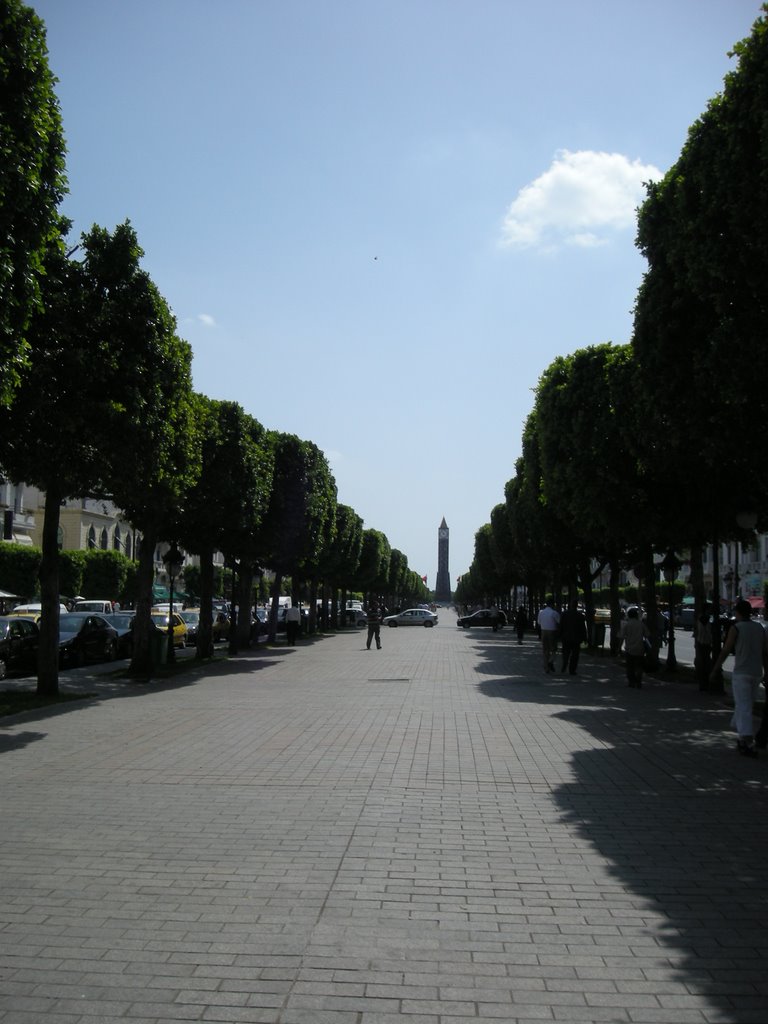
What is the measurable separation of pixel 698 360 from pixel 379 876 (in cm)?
805

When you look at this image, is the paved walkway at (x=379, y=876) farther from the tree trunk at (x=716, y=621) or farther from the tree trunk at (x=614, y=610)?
the tree trunk at (x=614, y=610)

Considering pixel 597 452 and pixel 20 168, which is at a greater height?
pixel 20 168

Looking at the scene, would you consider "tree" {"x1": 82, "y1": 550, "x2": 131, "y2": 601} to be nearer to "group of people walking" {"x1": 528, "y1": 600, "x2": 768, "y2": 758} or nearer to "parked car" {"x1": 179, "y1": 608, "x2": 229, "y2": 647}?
"parked car" {"x1": 179, "y1": 608, "x2": 229, "y2": 647}

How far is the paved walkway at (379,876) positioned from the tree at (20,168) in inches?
182

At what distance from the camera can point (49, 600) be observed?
657 inches

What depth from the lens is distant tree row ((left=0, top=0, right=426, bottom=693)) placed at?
414 inches

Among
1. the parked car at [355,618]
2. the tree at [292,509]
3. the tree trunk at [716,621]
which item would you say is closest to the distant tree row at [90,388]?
the tree at [292,509]

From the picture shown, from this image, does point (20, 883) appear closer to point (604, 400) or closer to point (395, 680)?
point (395, 680)

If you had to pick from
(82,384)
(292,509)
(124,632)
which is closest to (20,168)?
(82,384)

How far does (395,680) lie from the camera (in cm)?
2111

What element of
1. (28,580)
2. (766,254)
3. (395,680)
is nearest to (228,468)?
(395,680)

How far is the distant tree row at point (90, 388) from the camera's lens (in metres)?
10.5

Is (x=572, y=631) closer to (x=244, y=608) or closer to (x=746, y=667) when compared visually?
(x=746, y=667)

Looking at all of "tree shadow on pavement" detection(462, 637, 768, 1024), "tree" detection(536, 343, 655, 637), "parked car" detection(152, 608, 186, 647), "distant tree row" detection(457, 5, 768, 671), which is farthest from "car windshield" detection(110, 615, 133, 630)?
"tree shadow on pavement" detection(462, 637, 768, 1024)
